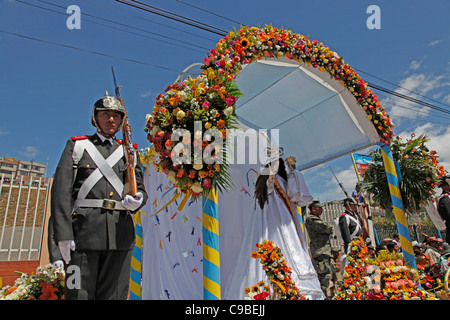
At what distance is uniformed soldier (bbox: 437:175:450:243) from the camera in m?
Answer: 4.93

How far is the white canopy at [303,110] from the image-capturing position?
463 centimetres

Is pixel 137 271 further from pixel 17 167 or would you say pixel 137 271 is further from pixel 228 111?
pixel 17 167

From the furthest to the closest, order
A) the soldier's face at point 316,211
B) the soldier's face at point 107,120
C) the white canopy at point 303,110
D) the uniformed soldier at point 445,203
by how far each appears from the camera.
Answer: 1. the soldier's face at point 316,211
2. the uniformed soldier at point 445,203
3. the white canopy at point 303,110
4. the soldier's face at point 107,120

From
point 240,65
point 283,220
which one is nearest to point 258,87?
point 240,65

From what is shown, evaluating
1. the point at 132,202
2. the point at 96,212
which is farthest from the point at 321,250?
the point at 96,212

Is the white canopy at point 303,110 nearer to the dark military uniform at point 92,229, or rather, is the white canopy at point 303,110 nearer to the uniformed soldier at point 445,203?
the uniformed soldier at point 445,203

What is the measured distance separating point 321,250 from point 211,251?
10.4ft

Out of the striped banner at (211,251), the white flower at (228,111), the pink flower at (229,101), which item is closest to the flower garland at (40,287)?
the striped banner at (211,251)

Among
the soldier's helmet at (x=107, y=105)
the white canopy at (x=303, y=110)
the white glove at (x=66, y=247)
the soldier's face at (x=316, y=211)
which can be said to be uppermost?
the white canopy at (x=303, y=110)

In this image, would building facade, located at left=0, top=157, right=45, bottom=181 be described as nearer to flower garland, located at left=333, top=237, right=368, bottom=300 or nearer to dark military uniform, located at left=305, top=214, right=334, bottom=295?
dark military uniform, located at left=305, top=214, right=334, bottom=295

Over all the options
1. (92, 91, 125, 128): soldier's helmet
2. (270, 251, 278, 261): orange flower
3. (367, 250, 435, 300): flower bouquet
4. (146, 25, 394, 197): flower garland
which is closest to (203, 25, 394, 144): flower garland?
(146, 25, 394, 197): flower garland

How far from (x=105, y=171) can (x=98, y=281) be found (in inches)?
33.2

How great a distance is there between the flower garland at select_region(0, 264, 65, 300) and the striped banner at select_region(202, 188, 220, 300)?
127cm
